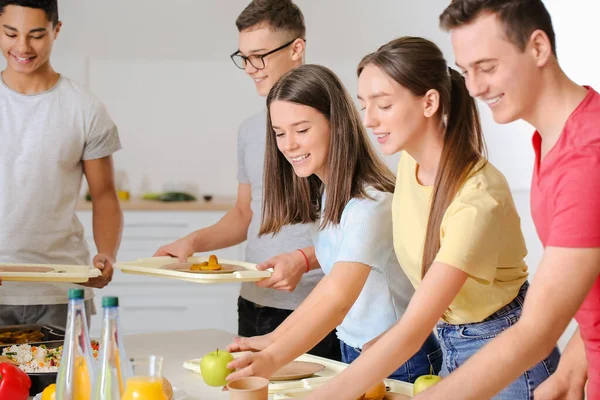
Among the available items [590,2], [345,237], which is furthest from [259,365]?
[590,2]

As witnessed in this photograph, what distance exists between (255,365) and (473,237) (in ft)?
1.66

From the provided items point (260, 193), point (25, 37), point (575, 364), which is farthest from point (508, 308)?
point (25, 37)

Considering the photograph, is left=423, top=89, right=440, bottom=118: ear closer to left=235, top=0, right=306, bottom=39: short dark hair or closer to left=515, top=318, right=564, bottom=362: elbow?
left=515, top=318, right=564, bottom=362: elbow

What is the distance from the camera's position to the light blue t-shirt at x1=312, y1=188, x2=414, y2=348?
5.78 ft

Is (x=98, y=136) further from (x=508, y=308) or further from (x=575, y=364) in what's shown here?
(x=575, y=364)

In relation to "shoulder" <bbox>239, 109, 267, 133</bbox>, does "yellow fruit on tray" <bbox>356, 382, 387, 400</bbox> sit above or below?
below

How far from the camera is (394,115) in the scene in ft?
5.41

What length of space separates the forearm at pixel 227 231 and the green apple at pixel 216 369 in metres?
1.00

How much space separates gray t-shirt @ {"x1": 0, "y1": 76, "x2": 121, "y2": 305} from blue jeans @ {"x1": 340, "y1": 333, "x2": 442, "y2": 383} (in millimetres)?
983

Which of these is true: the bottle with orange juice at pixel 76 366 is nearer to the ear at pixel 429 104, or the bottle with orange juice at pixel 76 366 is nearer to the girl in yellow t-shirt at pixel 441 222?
the girl in yellow t-shirt at pixel 441 222

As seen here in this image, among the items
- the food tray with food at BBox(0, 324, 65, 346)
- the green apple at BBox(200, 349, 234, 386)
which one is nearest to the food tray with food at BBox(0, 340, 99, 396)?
the food tray with food at BBox(0, 324, 65, 346)

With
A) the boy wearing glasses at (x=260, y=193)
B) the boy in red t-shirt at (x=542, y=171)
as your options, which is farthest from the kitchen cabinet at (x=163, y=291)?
the boy in red t-shirt at (x=542, y=171)

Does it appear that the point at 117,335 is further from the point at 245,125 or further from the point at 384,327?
the point at 245,125

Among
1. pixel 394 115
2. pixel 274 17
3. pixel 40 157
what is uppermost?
pixel 274 17
